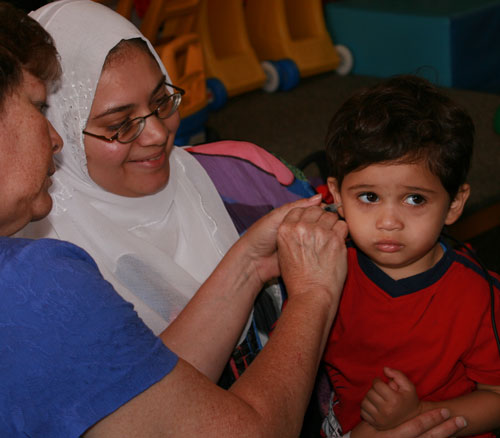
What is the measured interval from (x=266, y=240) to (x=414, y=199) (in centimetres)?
31

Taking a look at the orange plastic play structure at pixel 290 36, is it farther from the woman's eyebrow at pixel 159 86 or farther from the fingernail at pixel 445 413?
the fingernail at pixel 445 413

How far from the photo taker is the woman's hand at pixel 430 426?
1265 millimetres

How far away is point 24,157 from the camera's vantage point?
94cm

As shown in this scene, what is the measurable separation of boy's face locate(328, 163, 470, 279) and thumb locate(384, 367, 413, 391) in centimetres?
21

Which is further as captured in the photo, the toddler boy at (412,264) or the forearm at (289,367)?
the toddler boy at (412,264)

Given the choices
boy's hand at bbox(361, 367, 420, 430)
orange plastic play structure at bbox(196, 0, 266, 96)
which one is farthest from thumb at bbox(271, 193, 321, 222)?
orange plastic play structure at bbox(196, 0, 266, 96)

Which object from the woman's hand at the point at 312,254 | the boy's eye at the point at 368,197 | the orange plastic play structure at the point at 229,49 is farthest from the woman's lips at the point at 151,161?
the orange plastic play structure at the point at 229,49

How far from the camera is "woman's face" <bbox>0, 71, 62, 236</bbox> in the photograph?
3.01 feet

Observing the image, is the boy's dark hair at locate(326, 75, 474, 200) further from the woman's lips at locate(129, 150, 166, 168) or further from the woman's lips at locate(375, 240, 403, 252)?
the woman's lips at locate(129, 150, 166, 168)

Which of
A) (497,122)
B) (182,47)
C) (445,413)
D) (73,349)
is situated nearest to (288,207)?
(445,413)

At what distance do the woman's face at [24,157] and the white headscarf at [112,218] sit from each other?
1.38ft

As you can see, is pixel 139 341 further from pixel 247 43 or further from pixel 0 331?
pixel 247 43

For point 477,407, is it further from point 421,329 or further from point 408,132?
point 408,132

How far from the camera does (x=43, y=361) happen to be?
32.2 inches
